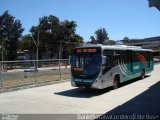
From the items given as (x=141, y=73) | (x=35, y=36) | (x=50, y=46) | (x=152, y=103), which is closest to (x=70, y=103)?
(x=152, y=103)

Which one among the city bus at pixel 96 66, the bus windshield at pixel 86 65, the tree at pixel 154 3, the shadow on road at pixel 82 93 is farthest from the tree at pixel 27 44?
the tree at pixel 154 3

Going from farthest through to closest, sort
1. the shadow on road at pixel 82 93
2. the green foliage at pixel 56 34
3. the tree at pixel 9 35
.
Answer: the tree at pixel 9 35 → the green foliage at pixel 56 34 → the shadow on road at pixel 82 93

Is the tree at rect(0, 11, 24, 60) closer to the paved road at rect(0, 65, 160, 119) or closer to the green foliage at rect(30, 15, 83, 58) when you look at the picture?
the green foliage at rect(30, 15, 83, 58)

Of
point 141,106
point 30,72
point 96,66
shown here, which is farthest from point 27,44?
point 141,106

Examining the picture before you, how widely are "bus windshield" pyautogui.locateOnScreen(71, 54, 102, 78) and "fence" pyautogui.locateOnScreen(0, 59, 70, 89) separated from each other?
163 inches

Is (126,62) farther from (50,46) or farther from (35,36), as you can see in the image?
(35,36)

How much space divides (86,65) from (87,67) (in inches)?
5.5

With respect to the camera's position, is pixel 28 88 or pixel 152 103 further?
pixel 28 88

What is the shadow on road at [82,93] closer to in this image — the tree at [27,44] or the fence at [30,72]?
the fence at [30,72]

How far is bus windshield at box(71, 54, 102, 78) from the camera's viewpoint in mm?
15297

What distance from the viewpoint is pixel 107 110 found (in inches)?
447

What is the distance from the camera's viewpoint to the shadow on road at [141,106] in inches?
429

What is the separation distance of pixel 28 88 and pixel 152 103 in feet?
27.1

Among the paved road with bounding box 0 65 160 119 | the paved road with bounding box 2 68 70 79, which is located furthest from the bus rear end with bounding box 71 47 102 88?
the paved road with bounding box 2 68 70 79
